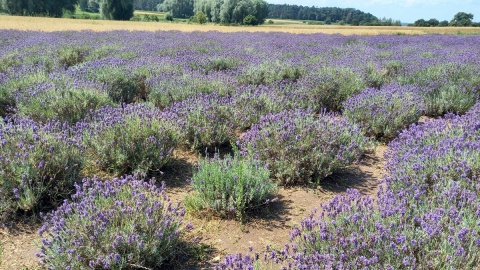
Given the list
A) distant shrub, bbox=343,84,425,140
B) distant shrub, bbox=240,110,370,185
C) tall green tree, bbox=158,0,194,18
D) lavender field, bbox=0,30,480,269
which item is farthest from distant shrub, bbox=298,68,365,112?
tall green tree, bbox=158,0,194,18

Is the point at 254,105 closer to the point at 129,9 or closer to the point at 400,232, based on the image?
the point at 400,232

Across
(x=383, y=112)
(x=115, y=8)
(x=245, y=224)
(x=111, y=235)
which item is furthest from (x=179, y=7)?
(x=111, y=235)

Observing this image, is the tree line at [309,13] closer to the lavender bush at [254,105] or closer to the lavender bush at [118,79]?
the lavender bush at [118,79]

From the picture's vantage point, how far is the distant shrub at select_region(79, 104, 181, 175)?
12.7 ft

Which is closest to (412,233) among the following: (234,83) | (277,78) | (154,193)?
(154,193)

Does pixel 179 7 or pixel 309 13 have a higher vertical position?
pixel 309 13

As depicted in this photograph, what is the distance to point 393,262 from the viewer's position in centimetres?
209

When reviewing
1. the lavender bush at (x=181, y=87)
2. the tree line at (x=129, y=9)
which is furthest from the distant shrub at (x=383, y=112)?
the tree line at (x=129, y=9)

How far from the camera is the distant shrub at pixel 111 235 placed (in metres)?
2.31

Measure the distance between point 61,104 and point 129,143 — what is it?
5.29 feet

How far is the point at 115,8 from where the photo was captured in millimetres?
47344

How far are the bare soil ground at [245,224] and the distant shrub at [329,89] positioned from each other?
241 cm

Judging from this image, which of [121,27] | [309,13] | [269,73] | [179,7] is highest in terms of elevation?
[309,13]

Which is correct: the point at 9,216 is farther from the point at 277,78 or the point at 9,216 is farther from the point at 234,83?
the point at 277,78
